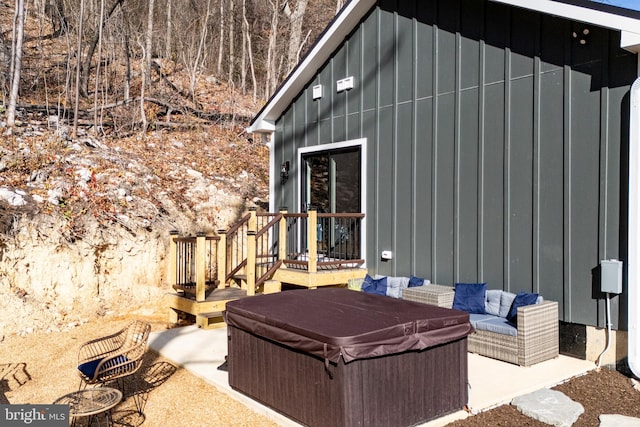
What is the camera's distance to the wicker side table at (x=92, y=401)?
360 centimetres

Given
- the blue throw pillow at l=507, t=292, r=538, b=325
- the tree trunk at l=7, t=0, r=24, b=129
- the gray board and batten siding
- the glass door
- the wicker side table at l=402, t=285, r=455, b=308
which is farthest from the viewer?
the tree trunk at l=7, t=0, r=24, b=129

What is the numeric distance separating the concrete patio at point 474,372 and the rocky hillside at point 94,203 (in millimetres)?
1807

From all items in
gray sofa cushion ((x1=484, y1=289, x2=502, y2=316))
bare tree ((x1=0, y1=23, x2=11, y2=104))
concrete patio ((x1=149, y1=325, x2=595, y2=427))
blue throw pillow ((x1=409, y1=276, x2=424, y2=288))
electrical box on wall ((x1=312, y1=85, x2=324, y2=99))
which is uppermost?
bare tree ((x1=0, y1=23, x2=11, y2=104))

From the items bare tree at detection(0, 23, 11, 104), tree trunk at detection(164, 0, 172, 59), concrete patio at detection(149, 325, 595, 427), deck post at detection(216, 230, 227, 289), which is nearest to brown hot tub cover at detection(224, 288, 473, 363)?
concrete patio at detection(149, 325, 595, 427)

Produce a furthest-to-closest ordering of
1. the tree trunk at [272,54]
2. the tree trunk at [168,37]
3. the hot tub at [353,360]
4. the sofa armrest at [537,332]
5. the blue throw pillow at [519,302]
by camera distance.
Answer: the tree trunk at [272,54], the tree trunk at [168,37], the blue throw pillow at [519,302], the sofa armrest at [537,332], the hot tub at [353,360]

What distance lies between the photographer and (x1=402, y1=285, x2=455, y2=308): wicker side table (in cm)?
605

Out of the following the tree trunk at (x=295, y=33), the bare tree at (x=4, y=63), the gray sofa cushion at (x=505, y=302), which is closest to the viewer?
the gray sofa cushion at (x=505, y=302)

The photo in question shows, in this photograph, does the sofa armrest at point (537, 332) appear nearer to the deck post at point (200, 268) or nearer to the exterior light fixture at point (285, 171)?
the deck post at point (200, 268)

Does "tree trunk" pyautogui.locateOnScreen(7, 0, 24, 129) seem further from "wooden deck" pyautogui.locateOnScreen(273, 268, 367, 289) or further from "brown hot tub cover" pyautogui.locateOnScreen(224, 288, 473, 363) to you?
"brown hot tub cover" pyautogui.locateOnScreen(224, 288, 473, 363)

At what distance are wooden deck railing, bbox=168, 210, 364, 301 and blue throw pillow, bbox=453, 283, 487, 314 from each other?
205cm

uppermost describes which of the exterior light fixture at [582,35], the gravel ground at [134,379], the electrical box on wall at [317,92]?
the electrical box on wall at [317,92]

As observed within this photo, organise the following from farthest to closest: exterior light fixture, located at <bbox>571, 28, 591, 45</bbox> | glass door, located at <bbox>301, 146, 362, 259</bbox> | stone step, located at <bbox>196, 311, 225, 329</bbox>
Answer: glass door, located at <bbox>301, 146, 362, 259</bbox> < stone step, located at <bbox>196, 311, 225, 329</bbox> < exterior light fixture, located at <bbox>571, 28, 591, 45</bbox>

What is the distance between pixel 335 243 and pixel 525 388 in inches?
177

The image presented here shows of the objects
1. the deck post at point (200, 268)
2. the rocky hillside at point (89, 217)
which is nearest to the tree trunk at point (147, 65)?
the rocky hillside at point (89, 217)
